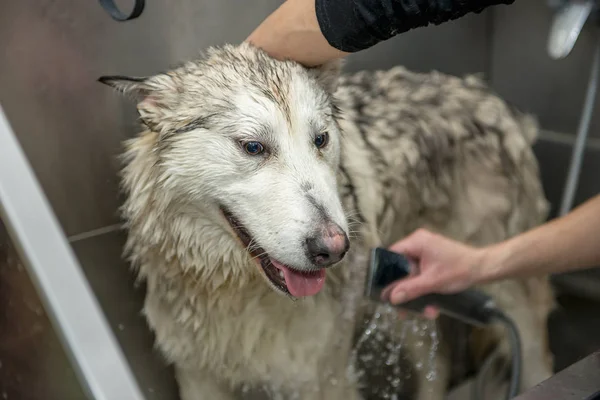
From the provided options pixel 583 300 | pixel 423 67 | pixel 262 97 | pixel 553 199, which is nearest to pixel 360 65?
pixel 423 67

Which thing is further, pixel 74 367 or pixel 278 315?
pixel 278 315

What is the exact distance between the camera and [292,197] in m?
0.89

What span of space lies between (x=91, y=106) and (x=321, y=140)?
36 cm

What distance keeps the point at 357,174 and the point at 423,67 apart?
41 cm

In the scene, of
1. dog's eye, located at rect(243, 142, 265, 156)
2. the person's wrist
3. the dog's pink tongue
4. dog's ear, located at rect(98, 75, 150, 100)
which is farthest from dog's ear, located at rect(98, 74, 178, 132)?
the person's wrist

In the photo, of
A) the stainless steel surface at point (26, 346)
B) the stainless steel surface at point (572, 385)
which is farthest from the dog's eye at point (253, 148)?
the stainless steel surface at point (572, 385)

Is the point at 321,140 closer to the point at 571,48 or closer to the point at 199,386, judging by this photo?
the point at 199,386

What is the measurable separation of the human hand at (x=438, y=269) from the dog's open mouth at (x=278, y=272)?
0.14m

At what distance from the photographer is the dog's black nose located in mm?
863

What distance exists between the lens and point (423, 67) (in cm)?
143

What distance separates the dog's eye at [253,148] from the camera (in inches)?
36.9

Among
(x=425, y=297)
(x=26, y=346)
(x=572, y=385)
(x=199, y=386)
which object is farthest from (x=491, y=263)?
(x=26, y=346)

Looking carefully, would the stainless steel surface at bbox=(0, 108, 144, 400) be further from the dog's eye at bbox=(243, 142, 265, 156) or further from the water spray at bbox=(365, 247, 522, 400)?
the water spray at bbox=(365, 247, 522, 400)

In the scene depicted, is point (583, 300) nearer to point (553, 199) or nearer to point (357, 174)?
point (553, 199)
